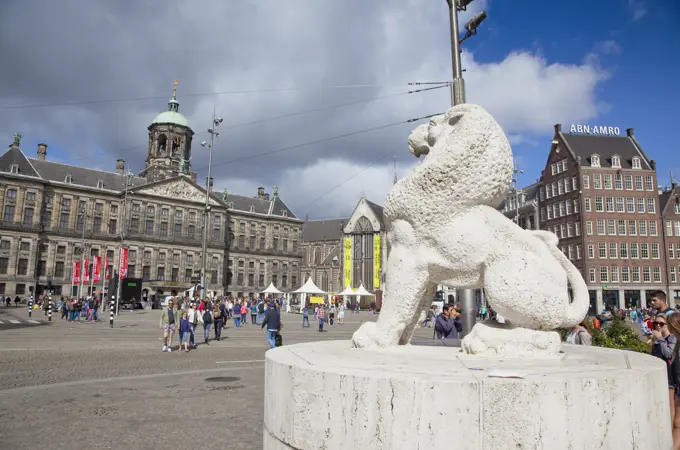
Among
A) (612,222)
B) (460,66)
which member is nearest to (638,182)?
(612,222)

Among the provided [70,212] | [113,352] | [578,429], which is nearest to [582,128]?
[113,352]

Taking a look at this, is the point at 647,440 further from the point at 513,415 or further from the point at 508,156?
the point at 508,156

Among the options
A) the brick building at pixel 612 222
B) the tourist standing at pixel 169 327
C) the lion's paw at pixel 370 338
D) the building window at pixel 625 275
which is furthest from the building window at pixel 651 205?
the lion's paw at pixel 370 338

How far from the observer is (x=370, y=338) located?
11.4 ft

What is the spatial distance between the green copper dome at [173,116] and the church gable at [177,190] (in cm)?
828

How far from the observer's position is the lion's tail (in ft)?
10.5

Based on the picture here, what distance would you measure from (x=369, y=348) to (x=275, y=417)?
108 cm

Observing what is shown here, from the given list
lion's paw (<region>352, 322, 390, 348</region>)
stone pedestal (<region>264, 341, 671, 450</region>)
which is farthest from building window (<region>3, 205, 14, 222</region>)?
stone pedestal (<region>264, 341, 671, 450</region>)

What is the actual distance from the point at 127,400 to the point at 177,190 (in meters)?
56.9

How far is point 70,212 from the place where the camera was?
52.2 meters

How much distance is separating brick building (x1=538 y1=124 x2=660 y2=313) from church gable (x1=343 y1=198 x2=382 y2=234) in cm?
2992

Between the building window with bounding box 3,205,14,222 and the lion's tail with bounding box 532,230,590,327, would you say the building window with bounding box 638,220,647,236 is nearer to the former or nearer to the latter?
the lion's tail with bounding box 532,230,590,327

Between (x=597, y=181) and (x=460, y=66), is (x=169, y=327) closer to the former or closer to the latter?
(x=460, y=66)

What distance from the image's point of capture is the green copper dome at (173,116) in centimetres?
6050
